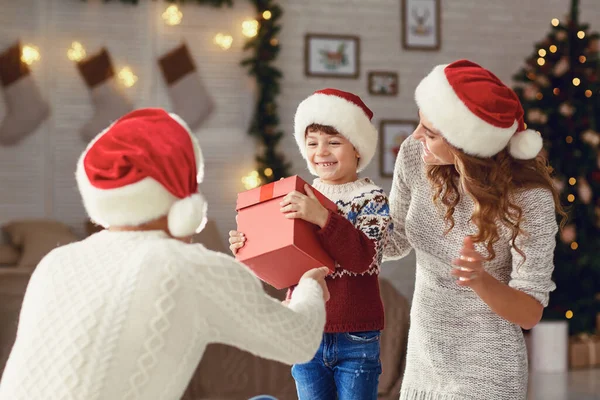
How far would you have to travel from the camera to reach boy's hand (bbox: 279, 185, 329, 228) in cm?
168

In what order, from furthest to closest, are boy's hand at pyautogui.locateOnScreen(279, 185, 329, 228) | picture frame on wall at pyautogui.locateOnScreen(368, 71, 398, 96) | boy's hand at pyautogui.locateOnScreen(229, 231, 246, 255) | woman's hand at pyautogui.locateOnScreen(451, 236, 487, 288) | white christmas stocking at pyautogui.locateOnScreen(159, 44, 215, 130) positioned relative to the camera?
picture frame on wall at pyautogui.locateOnScreen(368, 71, 398, 96), white christmas stocking at pyautogui.locateOnScreen(159, 44, 215, 130), boy's hand at pyautogui.locateOnScreen(229, 231, 246, 255), boy's hand at pyautogui.locateOnScreen(279, 185, 329, 228), woman's hand at pyautogui.locateOnScreen(451, 236, 487, 288)

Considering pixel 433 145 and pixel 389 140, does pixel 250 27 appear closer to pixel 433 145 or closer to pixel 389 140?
pixel 389 140

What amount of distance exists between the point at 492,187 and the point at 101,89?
4.18 meters

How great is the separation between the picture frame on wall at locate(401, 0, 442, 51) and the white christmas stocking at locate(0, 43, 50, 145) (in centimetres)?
286

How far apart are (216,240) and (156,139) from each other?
3574 millimetres

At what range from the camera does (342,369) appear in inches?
72.1

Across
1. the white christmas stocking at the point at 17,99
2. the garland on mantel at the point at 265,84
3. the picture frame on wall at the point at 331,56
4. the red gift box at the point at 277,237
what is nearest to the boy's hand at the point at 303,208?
the red gift box at the point at 277,237

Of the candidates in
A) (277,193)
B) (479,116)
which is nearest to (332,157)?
(277,193)

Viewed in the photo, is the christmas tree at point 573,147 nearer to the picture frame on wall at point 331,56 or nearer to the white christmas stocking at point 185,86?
the picture frame on wall at point 331,56

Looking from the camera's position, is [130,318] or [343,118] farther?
[343,118]

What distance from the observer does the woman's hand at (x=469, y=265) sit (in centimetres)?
156

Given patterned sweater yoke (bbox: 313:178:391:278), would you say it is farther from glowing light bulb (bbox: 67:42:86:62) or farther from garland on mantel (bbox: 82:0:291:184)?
glowing light bulb (bbox: 67:42:86:62)

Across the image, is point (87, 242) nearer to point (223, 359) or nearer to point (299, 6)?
point (223, 359)

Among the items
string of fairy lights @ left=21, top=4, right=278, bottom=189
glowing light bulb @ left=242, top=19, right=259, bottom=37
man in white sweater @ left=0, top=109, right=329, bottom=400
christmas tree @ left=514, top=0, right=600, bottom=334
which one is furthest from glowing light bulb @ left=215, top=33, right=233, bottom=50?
man in white sweater @ left=0, top=109, right=329, bottom=400
